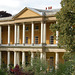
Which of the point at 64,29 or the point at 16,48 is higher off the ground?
the point at 64,29

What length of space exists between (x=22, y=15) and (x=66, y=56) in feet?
67.9

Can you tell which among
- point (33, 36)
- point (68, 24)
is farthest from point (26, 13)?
point (68, 24)

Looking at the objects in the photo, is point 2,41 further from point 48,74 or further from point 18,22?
point 48,74

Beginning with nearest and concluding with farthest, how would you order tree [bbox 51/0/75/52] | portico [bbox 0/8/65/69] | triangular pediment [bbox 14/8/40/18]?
tree [bbox 51/0/75/52]
portico [bbox 0/8/65/69]
triangular pediment [bbox 14/8/40/18]

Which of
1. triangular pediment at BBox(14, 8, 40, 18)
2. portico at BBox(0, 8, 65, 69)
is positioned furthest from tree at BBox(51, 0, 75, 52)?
triangular pediment at BBox(14, 8, 40, 18)

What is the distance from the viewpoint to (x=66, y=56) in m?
29.1

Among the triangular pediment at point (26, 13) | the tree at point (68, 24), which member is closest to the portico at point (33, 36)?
the triangular pediment at point (26, 13)

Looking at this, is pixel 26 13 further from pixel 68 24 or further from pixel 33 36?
pixel 68 24

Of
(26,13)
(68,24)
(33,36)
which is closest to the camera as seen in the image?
(68,24)

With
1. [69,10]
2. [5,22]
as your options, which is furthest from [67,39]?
[5,22]

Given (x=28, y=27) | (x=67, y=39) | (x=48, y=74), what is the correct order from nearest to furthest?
(x=48, y=74) < (x=67, y=39) < (x=28, y=27)

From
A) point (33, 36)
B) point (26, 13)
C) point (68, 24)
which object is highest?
point (26, 13)

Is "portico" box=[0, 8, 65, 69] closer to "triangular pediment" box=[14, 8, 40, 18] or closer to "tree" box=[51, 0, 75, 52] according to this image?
"triangular pediment" box=[14, 8, 40, 18]

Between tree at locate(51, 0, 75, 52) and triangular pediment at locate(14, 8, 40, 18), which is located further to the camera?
triangular pediment at locate(14, 8, 40, 18)
